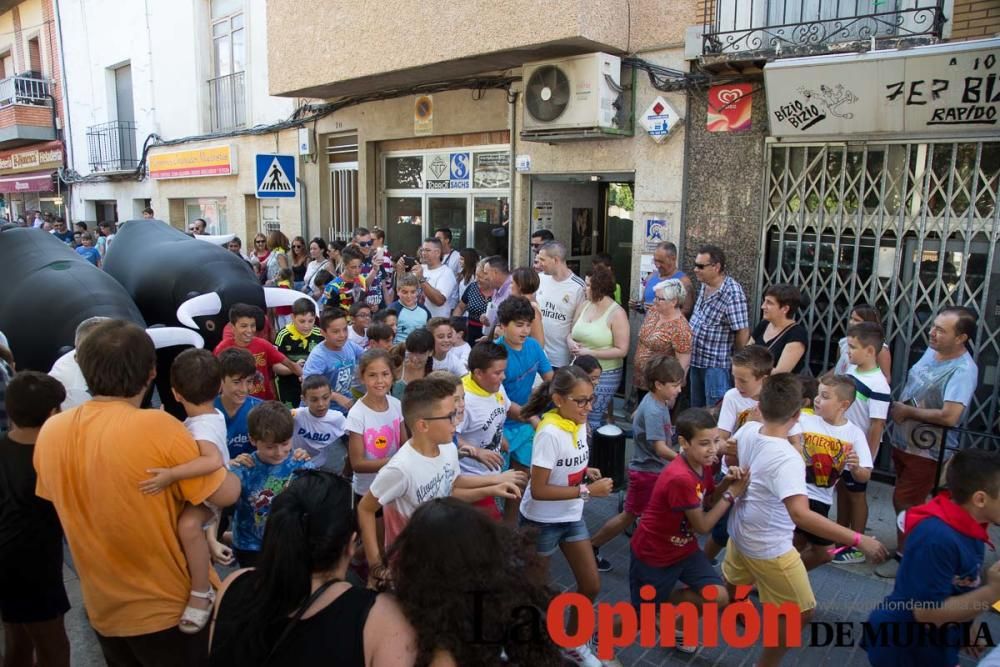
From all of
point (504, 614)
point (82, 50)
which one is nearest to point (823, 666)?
point (504, 614)

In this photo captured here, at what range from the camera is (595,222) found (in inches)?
356

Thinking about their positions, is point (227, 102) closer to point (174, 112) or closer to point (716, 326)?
point (174, 112)

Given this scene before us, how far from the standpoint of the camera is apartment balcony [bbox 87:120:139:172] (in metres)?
16.8

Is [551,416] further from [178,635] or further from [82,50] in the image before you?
[82,50]

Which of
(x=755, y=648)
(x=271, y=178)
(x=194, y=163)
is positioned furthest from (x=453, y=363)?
(x=194, y=163)

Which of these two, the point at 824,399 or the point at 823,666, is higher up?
the point at 824,399

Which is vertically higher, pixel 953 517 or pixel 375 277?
pixel 375 277

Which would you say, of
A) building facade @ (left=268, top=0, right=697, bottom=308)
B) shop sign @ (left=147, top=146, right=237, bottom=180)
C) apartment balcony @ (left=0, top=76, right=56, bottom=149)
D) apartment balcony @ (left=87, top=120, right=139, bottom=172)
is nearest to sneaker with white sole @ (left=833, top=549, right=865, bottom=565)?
building facade @ (left=268, top=0, right=697, bottom=308)

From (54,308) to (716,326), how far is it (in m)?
5.17

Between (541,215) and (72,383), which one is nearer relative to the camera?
(72,383)

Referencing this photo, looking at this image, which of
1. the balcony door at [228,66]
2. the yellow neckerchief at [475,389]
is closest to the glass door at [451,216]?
the balcony door at [228,66]

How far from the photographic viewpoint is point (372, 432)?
3.78 metres

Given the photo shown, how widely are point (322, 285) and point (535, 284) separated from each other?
325 cm

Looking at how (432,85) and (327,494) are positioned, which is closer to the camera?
(327,494)
